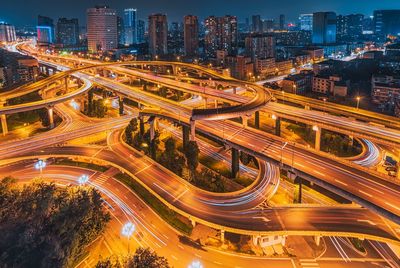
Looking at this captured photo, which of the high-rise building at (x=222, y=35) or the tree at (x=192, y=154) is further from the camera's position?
→ the high-rise building at (x=222, y=35)

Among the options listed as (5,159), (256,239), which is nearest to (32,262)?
(256,239)

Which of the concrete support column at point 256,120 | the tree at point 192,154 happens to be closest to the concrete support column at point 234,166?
the tree at point 192,154

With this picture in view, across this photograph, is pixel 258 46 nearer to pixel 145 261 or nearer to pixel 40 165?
pixel 40 165

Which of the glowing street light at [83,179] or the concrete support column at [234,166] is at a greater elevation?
the concrete support column at [234,166]

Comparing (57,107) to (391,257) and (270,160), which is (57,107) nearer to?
(270,160)

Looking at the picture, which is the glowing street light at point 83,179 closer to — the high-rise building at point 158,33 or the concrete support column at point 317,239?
the concrete support column at point 317,239

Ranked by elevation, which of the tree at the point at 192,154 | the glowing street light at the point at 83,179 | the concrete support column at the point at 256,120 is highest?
the concrete support column at the point at 256,120

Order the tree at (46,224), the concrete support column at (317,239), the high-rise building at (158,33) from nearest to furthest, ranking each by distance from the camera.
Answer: the tree at (46,224) → the concrete support column at (317,239) → the high-rise building at (158,33)

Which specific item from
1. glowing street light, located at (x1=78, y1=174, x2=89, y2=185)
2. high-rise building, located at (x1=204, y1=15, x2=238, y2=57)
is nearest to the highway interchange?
glowing street light, located at (x1=78, y1=174, x2=89, y2=185)

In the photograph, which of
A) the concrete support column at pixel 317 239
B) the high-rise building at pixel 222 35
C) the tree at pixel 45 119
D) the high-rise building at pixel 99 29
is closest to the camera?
the concrete support column at pixel 317 239
